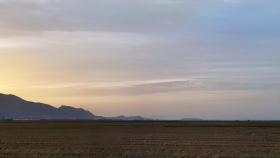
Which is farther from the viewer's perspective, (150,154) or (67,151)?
(67,151)

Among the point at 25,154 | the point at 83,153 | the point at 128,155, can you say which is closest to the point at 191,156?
the point at 128,155

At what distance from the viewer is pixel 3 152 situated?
33750 millimetres

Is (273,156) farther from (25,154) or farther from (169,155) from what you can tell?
(25,154)

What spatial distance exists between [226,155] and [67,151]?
10.1 meters

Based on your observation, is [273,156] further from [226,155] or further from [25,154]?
[25,154]

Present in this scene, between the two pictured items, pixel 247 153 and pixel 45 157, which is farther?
pixel 247 153

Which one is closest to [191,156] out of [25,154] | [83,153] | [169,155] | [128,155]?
[169,155]

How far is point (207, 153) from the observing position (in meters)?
32.6

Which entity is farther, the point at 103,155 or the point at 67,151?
the point at 67,151

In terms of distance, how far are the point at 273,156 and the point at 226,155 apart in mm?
2730

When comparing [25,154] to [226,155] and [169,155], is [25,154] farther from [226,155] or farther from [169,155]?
[226,155]

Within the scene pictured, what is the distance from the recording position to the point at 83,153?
1288 inches

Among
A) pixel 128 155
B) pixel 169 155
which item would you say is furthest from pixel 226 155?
pixel 128 155

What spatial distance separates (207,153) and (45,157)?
9.77 metres
